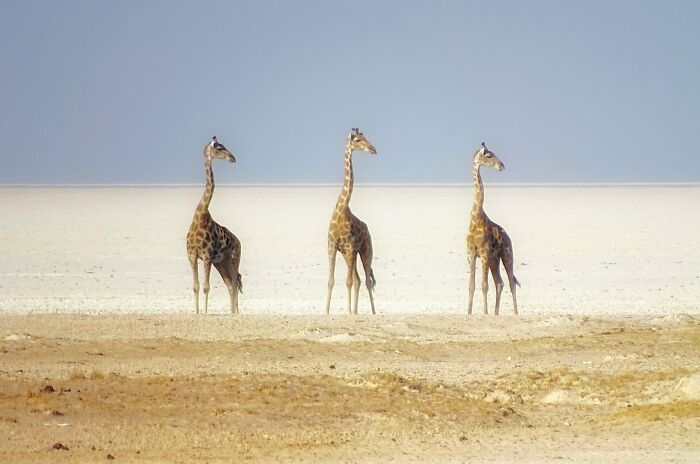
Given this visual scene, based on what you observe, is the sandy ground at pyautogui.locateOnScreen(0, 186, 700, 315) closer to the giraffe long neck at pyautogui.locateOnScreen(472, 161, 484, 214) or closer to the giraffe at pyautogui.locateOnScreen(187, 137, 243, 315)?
the giraffe at pyautogui.locateOnScreen(187, 137, 243, 315)

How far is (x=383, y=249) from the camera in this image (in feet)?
119

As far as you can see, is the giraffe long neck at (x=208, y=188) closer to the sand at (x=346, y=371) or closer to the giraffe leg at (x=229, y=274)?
the giraffe leg at (x=229, y=274)

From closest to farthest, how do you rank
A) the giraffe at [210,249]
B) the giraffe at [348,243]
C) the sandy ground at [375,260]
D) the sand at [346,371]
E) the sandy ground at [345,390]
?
the sandy ground at [345,390] < the sand at [346,371] < the giraffe at [210,249] < the giraffe at [348,243] < the sandy ground at [375,260]

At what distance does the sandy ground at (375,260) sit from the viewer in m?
23.7

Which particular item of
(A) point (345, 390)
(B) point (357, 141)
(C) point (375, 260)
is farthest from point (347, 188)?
(C) point (375, 260)

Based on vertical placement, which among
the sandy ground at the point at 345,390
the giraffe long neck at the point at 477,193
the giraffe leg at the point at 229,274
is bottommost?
the sandy ground at the point at 345,390

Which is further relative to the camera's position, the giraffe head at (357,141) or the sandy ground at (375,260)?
the sandy ground at (375,260)

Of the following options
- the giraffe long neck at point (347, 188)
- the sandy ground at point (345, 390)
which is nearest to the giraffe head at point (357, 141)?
the giraffe long neck at point (347, 188)

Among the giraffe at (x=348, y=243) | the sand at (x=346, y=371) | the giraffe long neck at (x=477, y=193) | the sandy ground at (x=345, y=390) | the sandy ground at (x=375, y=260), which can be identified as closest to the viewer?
the sandy ground at (x=345, y=390)

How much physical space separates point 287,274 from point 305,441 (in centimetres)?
1934

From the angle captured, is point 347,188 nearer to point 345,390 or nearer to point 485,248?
point 485,248

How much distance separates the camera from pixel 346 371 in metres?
13.7

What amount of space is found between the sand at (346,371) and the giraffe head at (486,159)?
284 centimetres

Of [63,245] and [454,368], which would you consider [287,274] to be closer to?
[63,245]
